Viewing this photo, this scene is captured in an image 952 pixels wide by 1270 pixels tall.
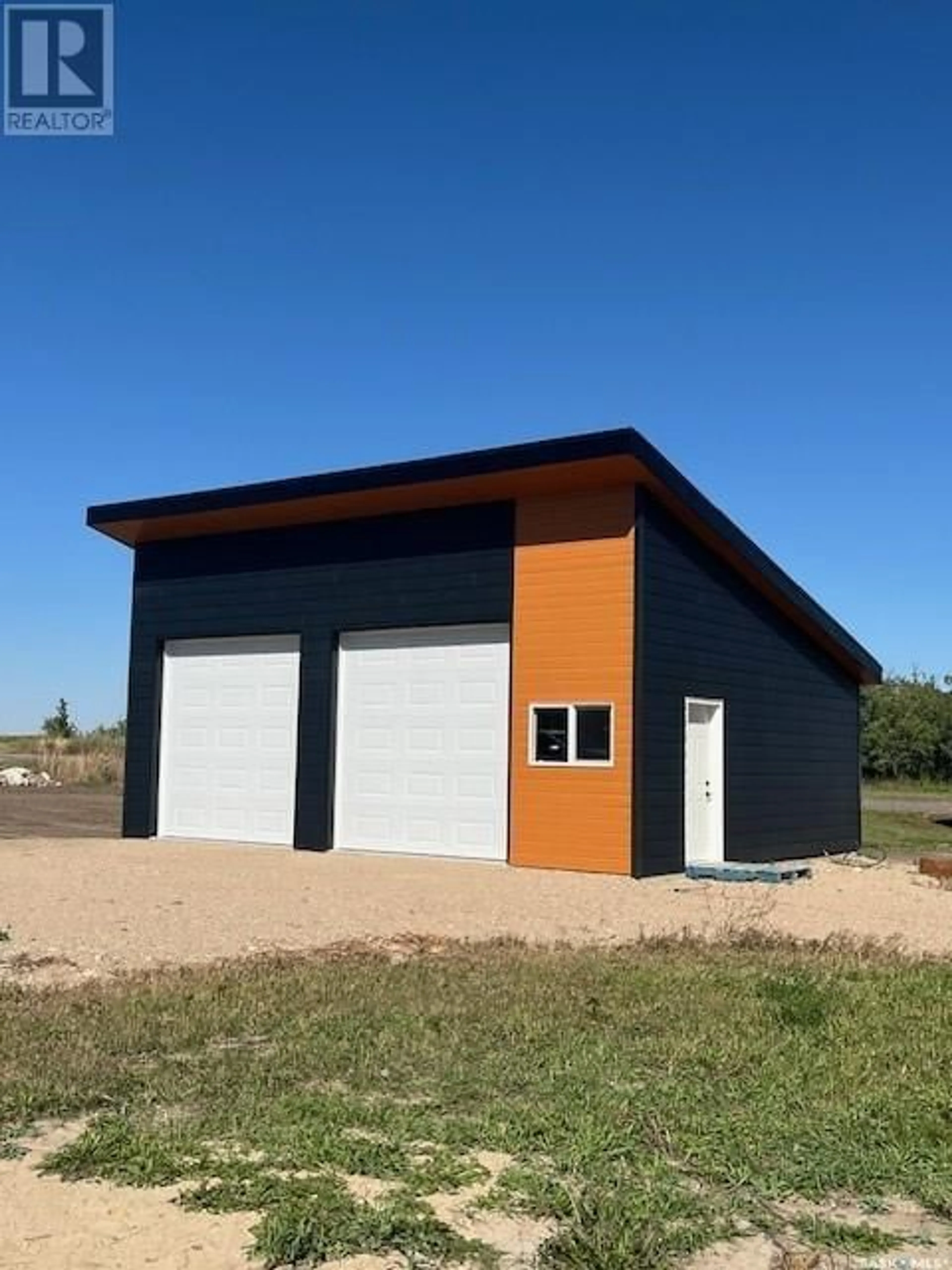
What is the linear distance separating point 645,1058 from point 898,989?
8.92ft

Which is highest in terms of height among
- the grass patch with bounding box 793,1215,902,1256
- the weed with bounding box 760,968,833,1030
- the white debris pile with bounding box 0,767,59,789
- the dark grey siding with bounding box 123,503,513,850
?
the dark grey siding with bounding box 123,503,513,850

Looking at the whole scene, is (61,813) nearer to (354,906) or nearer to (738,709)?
(738,709)

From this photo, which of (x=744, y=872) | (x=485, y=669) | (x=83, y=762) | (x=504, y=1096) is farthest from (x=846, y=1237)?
(x=83, y=762)

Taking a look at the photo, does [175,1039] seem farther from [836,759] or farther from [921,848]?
[921,848]

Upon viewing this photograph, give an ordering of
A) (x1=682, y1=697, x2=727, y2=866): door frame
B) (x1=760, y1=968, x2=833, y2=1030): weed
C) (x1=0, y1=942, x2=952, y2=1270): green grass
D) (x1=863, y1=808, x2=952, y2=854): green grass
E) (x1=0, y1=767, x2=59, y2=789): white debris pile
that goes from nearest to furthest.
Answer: (x1=0, y1=942, x2=952, y2=1270): green grass < (x1=760, y1=968, x2=833, y2=1030): weed < (x1=682, y1=697, x2=727, y2=866): door frame < (x1=863, y1=808, x2=952, y2=854): green grass < (x1=0, y1=767, x2=59, y2=789): white debris pile

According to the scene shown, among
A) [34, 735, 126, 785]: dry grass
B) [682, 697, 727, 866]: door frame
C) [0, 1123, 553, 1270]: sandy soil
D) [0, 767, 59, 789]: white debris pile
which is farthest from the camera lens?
[34, 735, 126, 785]: dry grass

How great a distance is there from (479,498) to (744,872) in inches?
239

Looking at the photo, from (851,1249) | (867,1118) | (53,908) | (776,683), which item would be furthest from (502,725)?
(851,1249)

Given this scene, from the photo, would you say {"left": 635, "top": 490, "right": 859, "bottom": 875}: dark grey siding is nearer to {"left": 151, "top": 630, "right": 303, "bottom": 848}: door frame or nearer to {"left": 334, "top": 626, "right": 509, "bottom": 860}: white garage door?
{"left": 334, "top": 626, "right": 509, "bottom": 860}: white garage door

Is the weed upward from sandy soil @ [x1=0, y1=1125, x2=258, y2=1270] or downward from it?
upward

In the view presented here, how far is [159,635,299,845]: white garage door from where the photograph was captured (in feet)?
63.8

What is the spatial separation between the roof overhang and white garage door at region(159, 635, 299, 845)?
1.98 metres

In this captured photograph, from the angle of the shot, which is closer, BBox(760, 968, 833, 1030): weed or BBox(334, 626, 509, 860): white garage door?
BBox(760, 968, 833, 1030): weed

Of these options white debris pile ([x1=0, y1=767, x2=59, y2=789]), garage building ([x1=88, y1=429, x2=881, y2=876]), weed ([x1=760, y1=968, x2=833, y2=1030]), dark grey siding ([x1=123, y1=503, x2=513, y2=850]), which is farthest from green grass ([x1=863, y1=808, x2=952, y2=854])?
white debris pile ([x1=0, y1=767, x2=59, y2=789])
